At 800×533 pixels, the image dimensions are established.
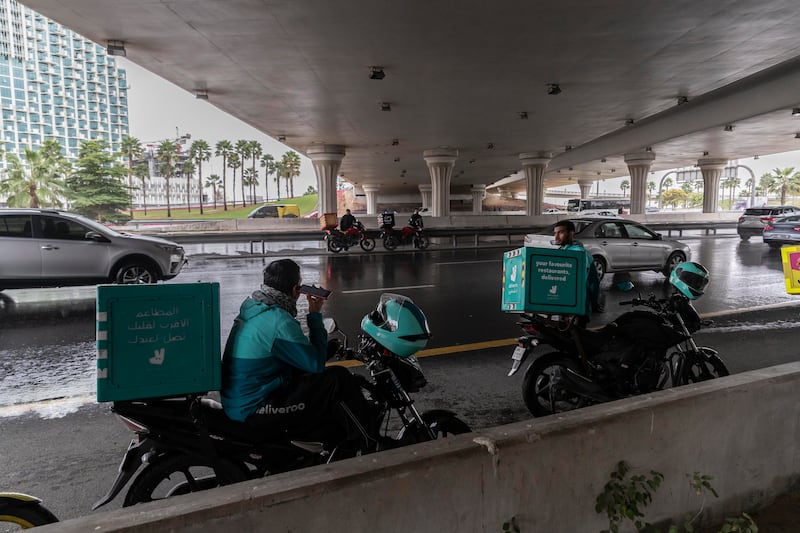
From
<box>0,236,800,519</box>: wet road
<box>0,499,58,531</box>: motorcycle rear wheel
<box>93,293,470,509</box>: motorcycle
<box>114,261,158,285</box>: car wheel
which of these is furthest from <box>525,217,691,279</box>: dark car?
<box>0,499,58,531</box>: motorcycle rear wheel

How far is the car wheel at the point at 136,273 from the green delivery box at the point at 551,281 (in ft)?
27.9

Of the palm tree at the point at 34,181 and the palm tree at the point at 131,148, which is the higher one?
the palm tree at the point at 131,148

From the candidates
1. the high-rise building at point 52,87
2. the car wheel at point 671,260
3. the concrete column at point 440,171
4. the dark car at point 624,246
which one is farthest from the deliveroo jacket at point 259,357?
the high-rise building at point 52,87

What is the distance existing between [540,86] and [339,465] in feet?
54.2

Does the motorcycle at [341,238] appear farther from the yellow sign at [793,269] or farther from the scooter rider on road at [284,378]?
the scooter rider on road at [284,378]

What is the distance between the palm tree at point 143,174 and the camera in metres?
77.1

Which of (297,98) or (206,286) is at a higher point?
(297,98)

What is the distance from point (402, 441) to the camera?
9.73ft

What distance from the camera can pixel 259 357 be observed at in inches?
103

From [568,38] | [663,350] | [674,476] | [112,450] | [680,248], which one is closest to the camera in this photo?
[674,476]

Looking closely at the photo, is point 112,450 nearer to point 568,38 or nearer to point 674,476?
point 674,476

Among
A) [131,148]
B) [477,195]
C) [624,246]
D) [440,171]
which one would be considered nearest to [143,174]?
[131,148]

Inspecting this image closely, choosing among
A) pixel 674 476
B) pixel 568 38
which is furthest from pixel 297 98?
pixel 674 476

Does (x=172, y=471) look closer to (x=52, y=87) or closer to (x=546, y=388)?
(x=546, y=388)
